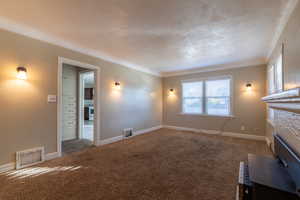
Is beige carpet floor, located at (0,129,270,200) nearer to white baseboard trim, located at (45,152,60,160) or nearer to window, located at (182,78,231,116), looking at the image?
white baseboard trim, located at (45,152,60,160)

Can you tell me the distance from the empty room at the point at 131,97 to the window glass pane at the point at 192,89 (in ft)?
3.71

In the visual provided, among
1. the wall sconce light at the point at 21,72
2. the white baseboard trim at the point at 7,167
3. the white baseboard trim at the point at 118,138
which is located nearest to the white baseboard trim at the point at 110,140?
the white baseboard trim at the point at 118,138

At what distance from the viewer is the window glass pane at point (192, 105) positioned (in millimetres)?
5586

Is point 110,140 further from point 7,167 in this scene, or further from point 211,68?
point 211,68

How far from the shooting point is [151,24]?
238 centimetres

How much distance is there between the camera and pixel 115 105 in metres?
4.26

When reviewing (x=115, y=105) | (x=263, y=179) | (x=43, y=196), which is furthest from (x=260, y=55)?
(x=43, y=196)

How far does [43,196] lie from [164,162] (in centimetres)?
191

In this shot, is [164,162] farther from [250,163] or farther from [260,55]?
[260,55]

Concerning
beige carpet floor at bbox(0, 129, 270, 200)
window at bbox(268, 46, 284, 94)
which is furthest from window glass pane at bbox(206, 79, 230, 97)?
beige carpet floor at bbox(0, 129, 270, 200)

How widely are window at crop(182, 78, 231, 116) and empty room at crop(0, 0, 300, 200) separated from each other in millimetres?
244

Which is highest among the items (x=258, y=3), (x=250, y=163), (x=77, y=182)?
(x=258, y=3)

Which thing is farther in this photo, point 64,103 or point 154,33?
point 64,103

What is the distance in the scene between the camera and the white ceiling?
1.91m
